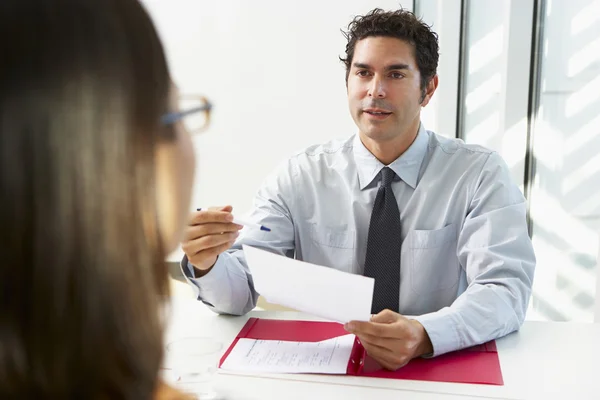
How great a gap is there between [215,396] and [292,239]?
29.8 inches

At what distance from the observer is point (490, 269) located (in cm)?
149

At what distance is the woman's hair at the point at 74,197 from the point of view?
0.42m

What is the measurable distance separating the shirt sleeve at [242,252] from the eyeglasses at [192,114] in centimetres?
84

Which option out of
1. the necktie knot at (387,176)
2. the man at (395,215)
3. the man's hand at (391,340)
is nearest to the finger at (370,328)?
the man's hand at (391,340)

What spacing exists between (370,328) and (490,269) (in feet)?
1.47

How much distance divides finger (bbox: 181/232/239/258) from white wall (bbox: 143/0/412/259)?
2361mm

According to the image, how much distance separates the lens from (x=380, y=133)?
175 centimetres

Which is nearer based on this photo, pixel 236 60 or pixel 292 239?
pixel 292 239

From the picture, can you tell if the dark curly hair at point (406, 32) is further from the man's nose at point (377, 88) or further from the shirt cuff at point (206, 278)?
the shirt cuff at point (206, 278)

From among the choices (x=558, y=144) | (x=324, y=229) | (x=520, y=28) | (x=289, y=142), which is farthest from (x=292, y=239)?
(x=289, y=142)

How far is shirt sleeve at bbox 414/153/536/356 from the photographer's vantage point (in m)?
1.29

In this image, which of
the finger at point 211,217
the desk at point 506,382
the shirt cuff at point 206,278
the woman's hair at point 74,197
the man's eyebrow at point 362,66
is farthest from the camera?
the man's eyebrow at point 362,66

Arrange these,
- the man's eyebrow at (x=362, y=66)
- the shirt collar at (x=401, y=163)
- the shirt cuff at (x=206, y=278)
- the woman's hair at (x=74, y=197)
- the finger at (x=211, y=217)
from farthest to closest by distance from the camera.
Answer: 1. the man's eyebrow at (x=362, y=66)
2. the shirt collar at (x=401, y=163)
3. the shirt cuff at (x=206, y=278)
4. the finger at (x=211, y=217)
5. the woman's hair at (x=74, y=197)

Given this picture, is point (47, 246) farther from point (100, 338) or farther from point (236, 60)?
point (236, 60)
